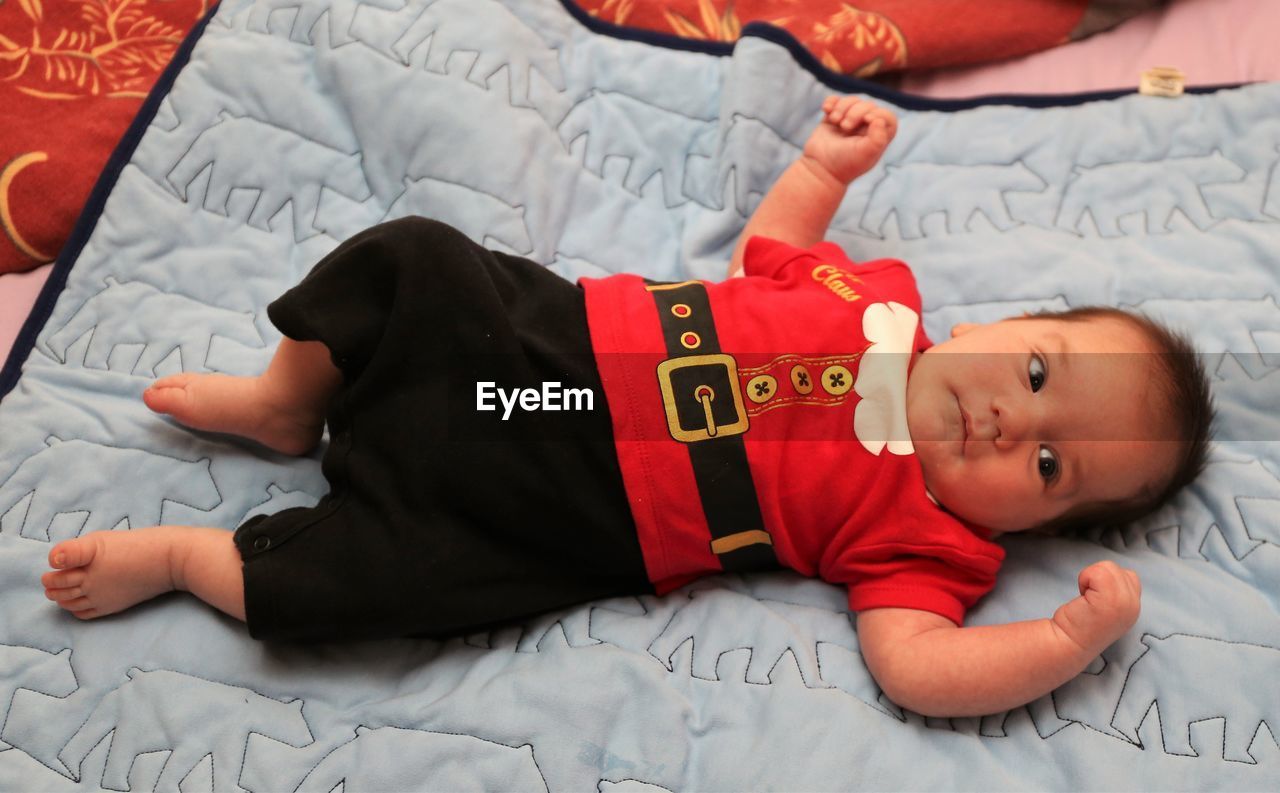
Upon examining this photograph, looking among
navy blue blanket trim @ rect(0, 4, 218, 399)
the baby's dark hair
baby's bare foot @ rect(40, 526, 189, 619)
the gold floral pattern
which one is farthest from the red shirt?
the gold floral pattern

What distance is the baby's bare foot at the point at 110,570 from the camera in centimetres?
91

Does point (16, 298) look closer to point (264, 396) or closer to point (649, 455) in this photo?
point (264, 396)

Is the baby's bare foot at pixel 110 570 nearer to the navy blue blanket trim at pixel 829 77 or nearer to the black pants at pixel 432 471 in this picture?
the black pants at pixel 432 471

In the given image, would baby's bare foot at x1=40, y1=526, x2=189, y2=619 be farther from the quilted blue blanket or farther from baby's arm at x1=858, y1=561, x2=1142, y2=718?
baby's arm at x1=858, y1=561, x2=1142, y2=718

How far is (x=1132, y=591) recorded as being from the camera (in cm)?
87

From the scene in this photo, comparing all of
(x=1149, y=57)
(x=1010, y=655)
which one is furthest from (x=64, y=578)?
(x=1149, y=57)

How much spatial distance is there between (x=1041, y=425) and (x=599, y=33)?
873 mm

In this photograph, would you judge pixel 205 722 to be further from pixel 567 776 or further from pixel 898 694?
pixel 898 694

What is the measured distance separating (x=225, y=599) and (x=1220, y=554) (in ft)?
3.29

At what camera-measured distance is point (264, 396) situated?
1.03 meters

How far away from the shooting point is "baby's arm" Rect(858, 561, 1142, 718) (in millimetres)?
864

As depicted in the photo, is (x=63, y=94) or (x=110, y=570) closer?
(x=110, y=570)

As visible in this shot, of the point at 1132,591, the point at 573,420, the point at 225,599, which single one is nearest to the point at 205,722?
the point at 225,599

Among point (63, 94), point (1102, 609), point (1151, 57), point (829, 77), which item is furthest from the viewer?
point (1151, 57)
